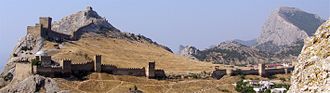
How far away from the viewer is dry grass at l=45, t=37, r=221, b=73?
317ft

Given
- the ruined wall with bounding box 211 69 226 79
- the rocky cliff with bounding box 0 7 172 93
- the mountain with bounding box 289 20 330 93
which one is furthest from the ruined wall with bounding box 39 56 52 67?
the mountain with bounding box 289 20 330 93

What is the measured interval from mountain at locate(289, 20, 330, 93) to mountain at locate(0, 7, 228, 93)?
6888cm

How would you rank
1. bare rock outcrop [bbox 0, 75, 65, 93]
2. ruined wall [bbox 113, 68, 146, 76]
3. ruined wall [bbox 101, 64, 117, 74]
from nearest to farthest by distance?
bare rock outcrop [bbox 0, 75, 65, 93] < ruined wall [bbox 101, 64, 117, 74] < ruined wall [bbox 113, 68, 146, 76]

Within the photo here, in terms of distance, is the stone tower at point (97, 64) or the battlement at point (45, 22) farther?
the battlement at point (45, 22)

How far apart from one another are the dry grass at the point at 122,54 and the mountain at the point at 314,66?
273ft

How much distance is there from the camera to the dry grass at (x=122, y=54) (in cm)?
9669

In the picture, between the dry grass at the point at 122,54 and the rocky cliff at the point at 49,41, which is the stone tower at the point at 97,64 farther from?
the rocky cliff at the point at 49,41

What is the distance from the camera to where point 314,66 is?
7633 mm

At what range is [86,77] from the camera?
82.5 m

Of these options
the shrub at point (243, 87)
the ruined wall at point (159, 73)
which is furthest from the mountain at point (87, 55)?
the shrub at point (243, 87)

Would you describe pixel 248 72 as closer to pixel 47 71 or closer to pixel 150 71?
pixel 150 71

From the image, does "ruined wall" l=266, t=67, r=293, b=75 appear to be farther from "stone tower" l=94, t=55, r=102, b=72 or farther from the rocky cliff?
the rocky cliff

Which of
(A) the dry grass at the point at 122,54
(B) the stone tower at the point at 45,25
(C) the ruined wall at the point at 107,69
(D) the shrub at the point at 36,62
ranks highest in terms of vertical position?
(B) the stone tower at the point at 45,25

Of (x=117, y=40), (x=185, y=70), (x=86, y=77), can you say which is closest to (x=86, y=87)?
(x=86, y=77)
